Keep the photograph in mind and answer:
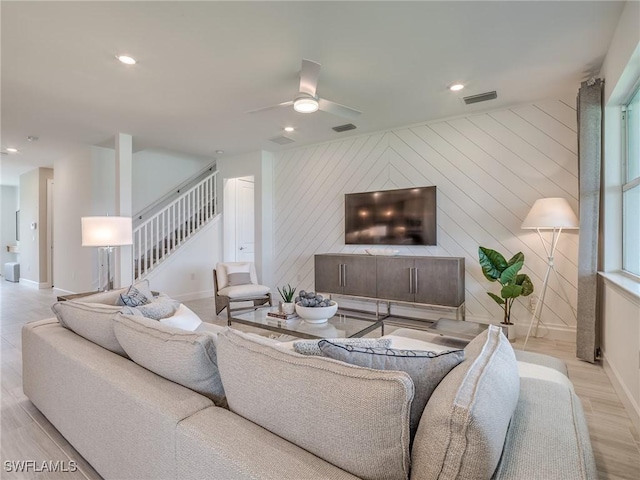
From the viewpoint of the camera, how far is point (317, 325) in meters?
2.98

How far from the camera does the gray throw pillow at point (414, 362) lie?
3.16 feet

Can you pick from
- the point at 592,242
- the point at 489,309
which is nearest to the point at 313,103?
the point at 592,242

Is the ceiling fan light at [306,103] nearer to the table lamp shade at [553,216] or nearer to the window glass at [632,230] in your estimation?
the table lamp shade at [553,216]

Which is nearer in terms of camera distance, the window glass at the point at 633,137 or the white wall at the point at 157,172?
the window glass at the point at 633,137

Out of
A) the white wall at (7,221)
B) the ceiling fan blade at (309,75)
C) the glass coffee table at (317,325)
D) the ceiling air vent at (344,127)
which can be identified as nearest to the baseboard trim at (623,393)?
the glass coffee table at (317,325)

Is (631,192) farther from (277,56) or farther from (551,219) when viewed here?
(277,56)

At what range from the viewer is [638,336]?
6.94ft

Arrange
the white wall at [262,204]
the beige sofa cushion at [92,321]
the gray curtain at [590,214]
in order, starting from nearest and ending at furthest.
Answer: the beige sofa cushion at [92,321] < the gray curtain at [590,214] < the white wall at [262,204]

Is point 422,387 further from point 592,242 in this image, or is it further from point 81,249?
point 81,249

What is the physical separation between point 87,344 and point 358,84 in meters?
3.08

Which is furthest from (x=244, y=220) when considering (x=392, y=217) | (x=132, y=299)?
(x=132, y=299)

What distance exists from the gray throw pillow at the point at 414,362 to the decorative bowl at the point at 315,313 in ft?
5.95

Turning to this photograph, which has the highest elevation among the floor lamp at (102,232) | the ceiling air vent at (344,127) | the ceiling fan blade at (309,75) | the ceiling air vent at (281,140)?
the ceiling air vent at (344,127)

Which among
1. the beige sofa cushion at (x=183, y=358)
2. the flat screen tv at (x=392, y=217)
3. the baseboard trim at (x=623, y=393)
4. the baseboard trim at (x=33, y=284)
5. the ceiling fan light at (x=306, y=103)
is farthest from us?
the baseboard trim at (x=33, y=284)
